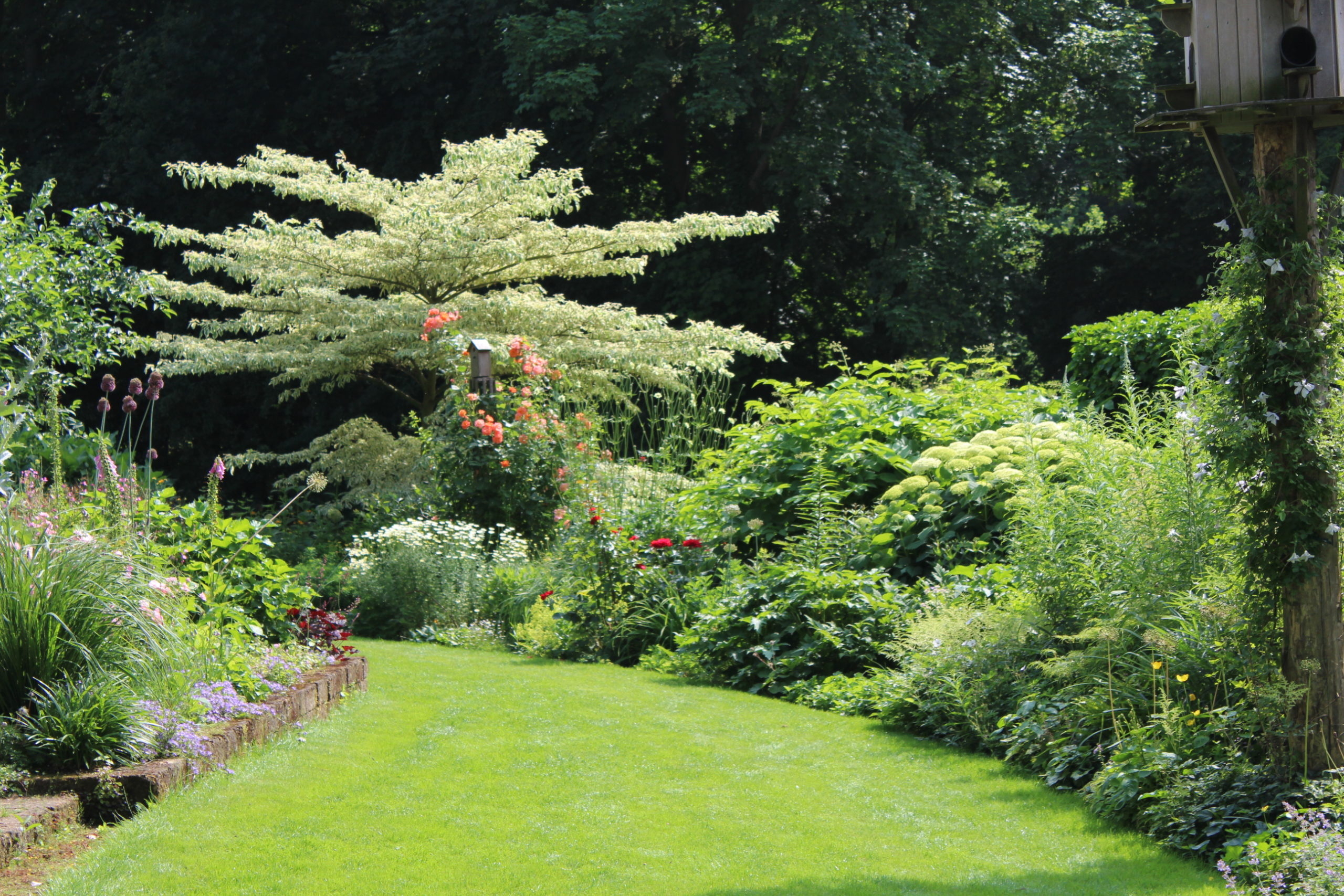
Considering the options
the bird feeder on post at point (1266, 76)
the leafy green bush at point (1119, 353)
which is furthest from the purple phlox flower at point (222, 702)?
the leafy green bush at point (1119, 353)

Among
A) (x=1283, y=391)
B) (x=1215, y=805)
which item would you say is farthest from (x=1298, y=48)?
(x=1215, y=805)

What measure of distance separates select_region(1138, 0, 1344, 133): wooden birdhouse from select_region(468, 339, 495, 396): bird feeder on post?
711 cm

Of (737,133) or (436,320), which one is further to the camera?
(737,133)

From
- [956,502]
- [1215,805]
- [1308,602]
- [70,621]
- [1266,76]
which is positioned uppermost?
[1266,76]

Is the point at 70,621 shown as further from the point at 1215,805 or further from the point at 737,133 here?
the point at 737,133

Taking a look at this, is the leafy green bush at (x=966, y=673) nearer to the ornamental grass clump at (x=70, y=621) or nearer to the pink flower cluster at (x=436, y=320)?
the ornamental grass clump at (x=70, y=621)

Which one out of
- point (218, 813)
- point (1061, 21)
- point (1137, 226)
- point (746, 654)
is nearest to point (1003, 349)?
point (1137, 226)

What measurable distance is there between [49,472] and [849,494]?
5415mm

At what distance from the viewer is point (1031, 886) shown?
3666 mm

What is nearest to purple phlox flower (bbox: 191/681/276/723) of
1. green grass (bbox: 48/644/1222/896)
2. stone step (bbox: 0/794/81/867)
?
green grass (bbox: 48/644/1222/896)

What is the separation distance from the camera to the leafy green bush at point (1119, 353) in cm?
908

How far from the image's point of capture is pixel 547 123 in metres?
19.3

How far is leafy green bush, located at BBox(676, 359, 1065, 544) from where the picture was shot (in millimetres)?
8008

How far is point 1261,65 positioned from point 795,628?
3816 mm
